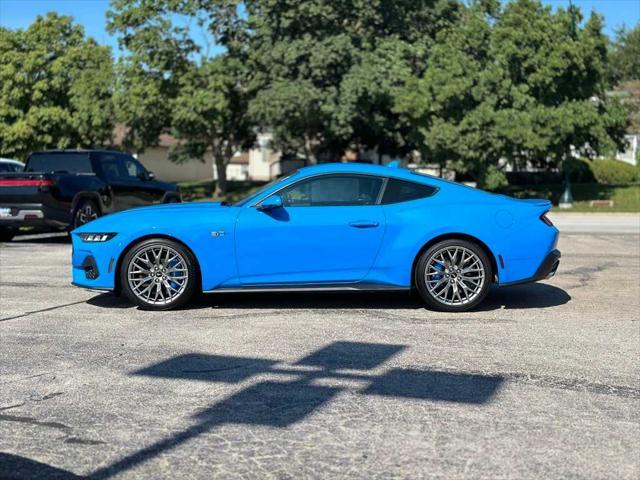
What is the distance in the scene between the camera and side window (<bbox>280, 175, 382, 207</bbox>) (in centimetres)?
807

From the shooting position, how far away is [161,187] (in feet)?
55.6

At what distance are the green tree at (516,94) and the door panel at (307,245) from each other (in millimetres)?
21645

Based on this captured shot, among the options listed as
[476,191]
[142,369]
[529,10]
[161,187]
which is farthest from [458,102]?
[142,369]

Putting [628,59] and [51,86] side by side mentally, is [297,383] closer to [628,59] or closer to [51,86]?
[51,86]

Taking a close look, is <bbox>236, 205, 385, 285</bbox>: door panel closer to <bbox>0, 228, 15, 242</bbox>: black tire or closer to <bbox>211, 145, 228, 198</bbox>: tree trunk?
<bbox>0, 228, 15, 242</bbox>: black tire

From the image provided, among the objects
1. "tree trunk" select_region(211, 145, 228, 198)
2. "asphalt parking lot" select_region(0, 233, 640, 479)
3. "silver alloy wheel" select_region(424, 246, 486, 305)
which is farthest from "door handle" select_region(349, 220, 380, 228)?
"tree trunk" select_region(211, 145, 228, 198)

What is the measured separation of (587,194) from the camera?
114 ft

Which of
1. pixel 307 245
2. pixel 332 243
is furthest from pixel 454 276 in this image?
pixel 307 245

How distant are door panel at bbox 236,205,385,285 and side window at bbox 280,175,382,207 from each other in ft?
0.39

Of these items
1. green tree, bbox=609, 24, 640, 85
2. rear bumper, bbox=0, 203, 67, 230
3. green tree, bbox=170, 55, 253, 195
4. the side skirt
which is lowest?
the side skirt

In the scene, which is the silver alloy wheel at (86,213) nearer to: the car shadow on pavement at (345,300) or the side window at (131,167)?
the side window at (131,167)

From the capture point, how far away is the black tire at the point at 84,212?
14.9 metres

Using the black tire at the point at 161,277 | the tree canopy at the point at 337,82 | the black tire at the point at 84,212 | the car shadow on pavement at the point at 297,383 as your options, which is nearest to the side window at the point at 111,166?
the black tire at the point at 84,212

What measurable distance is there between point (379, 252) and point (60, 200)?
8.53 metres
